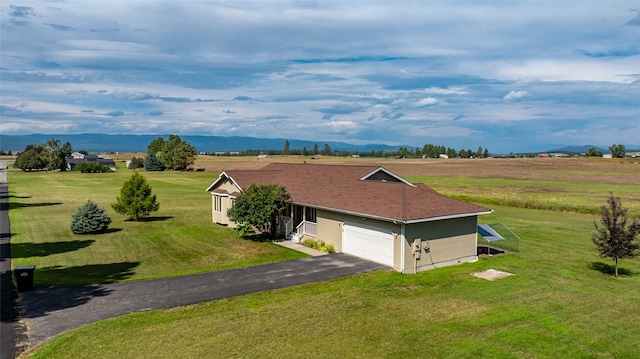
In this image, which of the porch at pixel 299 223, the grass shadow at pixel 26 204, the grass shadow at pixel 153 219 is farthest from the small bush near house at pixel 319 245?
the grass shadow at pixel 26 204

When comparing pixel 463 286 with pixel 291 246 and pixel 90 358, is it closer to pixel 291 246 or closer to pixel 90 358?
pixel 291 246

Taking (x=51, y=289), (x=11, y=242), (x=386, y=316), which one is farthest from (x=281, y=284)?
(x=11, y=242)

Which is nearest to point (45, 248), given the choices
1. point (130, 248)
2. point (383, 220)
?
point (130, 248)

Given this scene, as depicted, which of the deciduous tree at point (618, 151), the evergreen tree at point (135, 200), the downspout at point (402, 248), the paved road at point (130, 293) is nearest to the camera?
the paved road at point (130, 293)

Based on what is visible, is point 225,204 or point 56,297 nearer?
point 56,297

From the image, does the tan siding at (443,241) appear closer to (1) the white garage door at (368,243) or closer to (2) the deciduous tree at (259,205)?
(1) the white garage door at (368,243)

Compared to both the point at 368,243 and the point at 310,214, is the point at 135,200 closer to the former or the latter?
the point at 310,214

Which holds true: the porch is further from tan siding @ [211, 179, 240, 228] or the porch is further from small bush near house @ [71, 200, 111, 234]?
small bush near house @ [71, 200, 111, 234]
